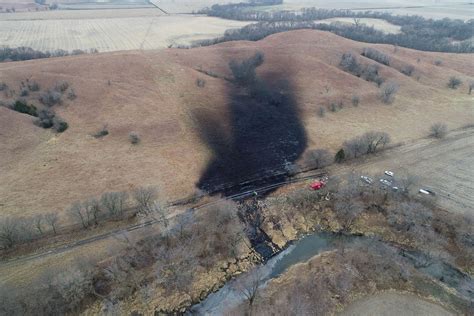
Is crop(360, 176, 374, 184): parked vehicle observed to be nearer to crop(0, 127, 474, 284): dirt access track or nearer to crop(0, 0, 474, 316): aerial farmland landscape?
crop(0, 0, 474, 316): aerial farmland landscape

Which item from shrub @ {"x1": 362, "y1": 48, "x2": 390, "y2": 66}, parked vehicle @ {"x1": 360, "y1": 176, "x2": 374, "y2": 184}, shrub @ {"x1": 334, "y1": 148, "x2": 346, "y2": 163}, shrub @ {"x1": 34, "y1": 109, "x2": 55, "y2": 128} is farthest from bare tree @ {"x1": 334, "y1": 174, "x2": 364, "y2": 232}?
shrub @ {"x1": 362, "y1": 48, "x2": 390, "y2": 66}

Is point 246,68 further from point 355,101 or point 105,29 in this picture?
point 105,29

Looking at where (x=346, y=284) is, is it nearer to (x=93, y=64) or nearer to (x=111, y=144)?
(x=111, y=144)

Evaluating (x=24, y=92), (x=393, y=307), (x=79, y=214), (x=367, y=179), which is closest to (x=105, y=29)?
(x=24, y=92)

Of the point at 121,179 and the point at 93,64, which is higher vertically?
the point at 93,64

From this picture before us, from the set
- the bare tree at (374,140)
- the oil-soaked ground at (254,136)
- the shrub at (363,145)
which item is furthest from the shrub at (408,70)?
the shrub at (363,145)

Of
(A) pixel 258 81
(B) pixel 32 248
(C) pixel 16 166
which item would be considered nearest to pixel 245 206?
(B) pixel 32 248

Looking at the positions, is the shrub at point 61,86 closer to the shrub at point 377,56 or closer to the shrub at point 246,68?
the shrub at point 246,68
